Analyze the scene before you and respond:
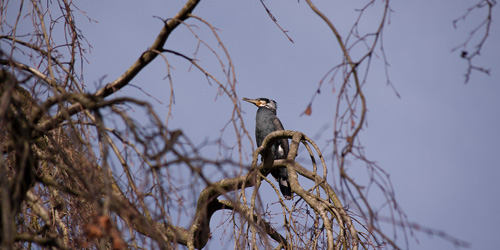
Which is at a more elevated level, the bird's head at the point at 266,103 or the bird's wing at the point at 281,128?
the bird's head at the point at 266,103

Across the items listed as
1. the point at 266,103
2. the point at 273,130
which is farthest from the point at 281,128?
the point at 266,103

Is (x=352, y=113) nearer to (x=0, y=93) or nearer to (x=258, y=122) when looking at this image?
(x=0, y=93)

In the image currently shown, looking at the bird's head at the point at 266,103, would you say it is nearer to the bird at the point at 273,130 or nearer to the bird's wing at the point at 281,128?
the bird at the point at 273,130

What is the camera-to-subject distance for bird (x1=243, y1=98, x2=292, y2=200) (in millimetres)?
7010

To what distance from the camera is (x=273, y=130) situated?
7.56m

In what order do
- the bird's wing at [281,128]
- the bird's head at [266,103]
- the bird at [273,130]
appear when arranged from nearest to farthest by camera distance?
the bird at [273,130], the bird's wing at [281,128], the bird's head at [266,103]

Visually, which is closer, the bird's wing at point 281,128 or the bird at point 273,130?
the bird at point 273,130

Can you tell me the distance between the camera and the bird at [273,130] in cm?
701

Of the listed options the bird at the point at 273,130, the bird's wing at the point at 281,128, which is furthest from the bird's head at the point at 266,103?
the bird's wing at the point at 281,128

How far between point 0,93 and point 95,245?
99 centimetres

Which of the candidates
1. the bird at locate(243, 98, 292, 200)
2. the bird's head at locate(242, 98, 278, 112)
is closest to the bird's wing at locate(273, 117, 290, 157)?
the bird at locate(243, 98, 292, 200)

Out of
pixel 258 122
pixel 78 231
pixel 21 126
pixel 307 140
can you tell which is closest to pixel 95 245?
pixel 78 231

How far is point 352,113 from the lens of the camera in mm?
1745

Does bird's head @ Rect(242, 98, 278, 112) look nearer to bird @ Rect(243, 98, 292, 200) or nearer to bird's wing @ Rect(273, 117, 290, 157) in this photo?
bird @ Rect(243, 98, 292, 200)
